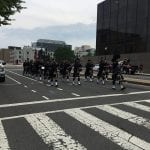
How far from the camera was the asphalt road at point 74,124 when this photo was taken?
859 cm

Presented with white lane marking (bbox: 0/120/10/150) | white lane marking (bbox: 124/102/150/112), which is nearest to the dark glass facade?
white lane marking (bbox: 124/102/150/112)

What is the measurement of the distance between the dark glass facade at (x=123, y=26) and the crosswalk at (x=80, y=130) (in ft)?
164

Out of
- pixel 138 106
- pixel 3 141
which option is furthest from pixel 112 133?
pixel 138 106

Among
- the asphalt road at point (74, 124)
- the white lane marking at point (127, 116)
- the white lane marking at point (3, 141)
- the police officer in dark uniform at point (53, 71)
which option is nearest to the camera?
the white lane marking at point (3, 141)

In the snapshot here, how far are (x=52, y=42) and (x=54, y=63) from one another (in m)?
161

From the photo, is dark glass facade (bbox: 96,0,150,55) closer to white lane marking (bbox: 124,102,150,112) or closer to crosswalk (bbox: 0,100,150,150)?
white lane marking (bbox: 124,102,150,112)

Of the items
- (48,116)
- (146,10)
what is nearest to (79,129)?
(48,116)

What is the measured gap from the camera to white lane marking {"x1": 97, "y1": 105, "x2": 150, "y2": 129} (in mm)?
11180

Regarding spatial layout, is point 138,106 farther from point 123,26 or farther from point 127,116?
point 123,26

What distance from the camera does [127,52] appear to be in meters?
71.4

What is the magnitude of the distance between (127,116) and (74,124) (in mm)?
2078

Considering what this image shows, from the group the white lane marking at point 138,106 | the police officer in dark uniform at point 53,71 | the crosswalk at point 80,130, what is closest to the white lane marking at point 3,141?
the crosswalk at point 80,130

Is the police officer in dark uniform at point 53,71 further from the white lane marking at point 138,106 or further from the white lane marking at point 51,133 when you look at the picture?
the white lane marking at point 51,133

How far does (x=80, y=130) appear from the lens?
10.0 m
